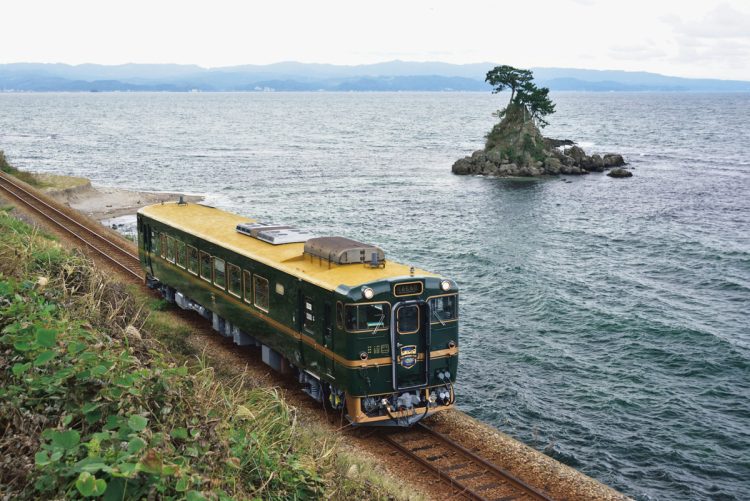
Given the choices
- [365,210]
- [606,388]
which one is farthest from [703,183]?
[606,388]

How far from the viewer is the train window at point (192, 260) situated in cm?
2189

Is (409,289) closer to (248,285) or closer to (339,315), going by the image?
(339,315)

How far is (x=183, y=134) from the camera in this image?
14512cm

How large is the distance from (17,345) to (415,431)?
10.2m

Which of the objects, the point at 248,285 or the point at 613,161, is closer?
the point at 248,285

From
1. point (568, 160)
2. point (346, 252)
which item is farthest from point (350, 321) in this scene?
point (568, 160)

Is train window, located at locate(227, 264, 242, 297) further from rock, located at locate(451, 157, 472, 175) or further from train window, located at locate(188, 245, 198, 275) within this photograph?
rock, located at locate(451, 157, 472, 175)

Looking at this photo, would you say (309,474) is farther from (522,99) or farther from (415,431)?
(522,99)

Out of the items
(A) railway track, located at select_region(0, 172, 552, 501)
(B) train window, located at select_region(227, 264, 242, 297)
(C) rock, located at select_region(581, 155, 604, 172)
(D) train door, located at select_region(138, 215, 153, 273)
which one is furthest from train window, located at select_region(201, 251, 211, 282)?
(C) rock, located at select_region(581, 155, 604, 172)

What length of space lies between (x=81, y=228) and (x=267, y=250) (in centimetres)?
2178

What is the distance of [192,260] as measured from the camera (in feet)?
72.7

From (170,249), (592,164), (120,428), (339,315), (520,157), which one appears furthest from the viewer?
(592,164)

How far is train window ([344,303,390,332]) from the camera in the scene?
15070 mm

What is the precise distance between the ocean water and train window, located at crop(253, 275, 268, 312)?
8247 mm
